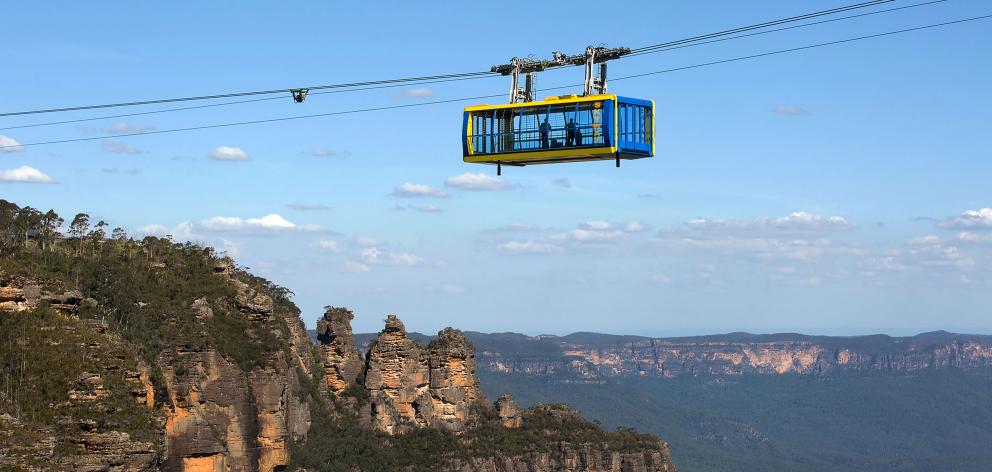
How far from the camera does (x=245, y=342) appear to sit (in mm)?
96938

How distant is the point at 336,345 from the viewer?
13050 cm

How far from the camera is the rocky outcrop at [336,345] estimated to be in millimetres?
130125

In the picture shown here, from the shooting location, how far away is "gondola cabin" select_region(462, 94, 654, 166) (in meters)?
62.0

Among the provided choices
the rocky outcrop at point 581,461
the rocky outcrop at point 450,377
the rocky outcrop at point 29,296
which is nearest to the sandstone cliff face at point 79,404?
the rocky outcrop at point 29,296

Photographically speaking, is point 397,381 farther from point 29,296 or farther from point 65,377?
point 65,377

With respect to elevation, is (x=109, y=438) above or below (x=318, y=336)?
below

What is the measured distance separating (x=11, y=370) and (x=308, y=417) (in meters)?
51.5

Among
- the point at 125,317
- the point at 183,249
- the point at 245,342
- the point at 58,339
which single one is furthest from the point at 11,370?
the point at 183,249

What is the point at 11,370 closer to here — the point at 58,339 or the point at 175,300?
the point at 58,339

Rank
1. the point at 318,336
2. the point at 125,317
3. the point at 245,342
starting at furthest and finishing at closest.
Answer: the point at 318,336 < the point at 245,342 < the point at 125,317

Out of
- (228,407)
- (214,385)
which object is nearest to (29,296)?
(214,385)

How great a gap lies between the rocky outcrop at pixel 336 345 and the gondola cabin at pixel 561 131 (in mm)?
65942

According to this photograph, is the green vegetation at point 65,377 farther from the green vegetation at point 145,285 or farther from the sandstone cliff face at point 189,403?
the green vegetation at point 145,285

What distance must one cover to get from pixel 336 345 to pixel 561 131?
6979 centimetres
